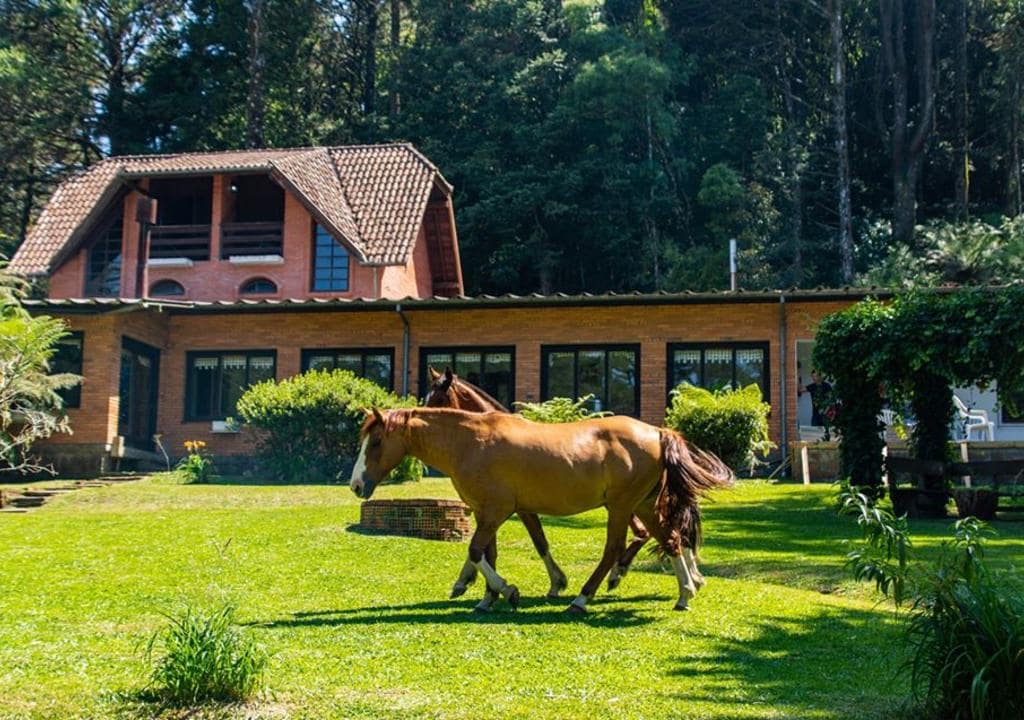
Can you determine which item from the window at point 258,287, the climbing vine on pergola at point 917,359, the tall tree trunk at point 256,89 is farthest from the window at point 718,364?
the tall tree trunk at point 256,89

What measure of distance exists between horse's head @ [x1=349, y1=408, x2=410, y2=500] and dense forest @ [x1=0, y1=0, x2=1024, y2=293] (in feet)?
108

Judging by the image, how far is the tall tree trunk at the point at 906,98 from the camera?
44.6 meters

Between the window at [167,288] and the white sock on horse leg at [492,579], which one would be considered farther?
the window at [167,288]

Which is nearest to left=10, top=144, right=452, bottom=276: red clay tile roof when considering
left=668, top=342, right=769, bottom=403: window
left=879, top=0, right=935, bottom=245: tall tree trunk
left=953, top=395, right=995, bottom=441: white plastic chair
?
left=668, top=342, right=769, bottom=403: window

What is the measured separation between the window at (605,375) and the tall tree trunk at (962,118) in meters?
23.4

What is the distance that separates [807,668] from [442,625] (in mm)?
2855

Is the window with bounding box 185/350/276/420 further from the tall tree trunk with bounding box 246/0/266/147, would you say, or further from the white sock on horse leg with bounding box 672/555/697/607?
the white sock on horse leg with bounding box 672/555/697/607

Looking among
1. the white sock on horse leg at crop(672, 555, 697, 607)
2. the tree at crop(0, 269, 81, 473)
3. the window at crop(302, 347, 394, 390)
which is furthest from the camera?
the window at crop(302, 347, 394, 390)

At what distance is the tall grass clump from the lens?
669 cm

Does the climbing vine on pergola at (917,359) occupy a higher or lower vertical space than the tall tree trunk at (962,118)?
lower

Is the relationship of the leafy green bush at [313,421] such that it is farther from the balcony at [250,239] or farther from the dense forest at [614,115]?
the dense forest at [614,115]

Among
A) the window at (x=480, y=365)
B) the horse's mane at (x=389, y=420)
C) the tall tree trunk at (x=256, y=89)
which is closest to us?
the horse's mane at (x=389, y=420)

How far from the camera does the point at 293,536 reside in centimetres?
1460

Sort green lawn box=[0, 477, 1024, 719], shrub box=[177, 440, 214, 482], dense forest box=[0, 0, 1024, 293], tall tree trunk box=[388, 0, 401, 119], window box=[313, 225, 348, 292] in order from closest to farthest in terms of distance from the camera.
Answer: green lawn box=[0, 477, 1024, 719] → shrub box=[177, 440, 214, 482] → window box=[313, 225, 348, 292] → dense forest box=[0, 0, 1024, 293] → tall tree trunk box=[388, 0, 401, 119]
